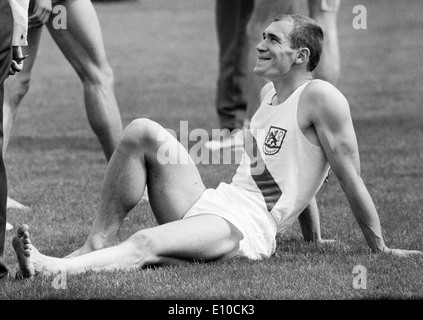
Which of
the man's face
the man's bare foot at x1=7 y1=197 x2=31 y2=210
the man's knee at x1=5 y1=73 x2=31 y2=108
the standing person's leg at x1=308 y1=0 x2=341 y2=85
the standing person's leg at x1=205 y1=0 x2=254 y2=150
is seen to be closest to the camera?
the man's face

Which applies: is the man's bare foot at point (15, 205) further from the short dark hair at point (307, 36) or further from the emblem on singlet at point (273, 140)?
the short dark hair at point (307, 36)

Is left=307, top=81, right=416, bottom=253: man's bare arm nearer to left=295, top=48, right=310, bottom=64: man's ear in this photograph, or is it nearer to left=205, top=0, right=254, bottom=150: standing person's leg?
left=295, top=48, right=310, bottom=64: man's ear

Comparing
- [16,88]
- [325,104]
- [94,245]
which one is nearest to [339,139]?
[325,104]

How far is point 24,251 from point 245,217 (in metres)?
1.03

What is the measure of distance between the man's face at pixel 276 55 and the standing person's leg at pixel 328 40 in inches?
60.3

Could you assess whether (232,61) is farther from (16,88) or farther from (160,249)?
(160,249)

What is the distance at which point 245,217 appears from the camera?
4855 millimetres

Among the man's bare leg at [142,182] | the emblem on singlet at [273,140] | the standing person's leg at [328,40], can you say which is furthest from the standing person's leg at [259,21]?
the man's bare leg at [142,182]

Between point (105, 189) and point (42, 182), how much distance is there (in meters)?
2.23

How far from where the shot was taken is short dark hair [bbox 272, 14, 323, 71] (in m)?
5.07

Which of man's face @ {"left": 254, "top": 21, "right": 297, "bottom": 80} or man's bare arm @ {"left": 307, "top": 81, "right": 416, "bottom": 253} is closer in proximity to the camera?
man's bare arm @ {"left": 307, "top": 81, "right": 416, "bottom": 253}

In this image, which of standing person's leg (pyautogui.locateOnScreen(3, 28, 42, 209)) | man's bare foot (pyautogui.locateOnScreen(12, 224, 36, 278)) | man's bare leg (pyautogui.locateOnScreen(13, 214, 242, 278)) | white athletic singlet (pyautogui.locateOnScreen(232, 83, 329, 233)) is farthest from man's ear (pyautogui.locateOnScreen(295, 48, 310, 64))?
standing person's leg (pyautogui.locateOnScreen(3, 28, 42, 209))

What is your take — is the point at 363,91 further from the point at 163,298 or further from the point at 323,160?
the point at 163,298

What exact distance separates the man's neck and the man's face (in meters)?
0.04
